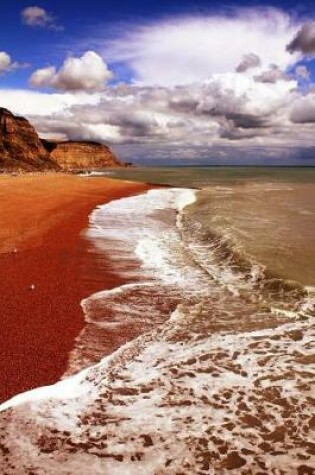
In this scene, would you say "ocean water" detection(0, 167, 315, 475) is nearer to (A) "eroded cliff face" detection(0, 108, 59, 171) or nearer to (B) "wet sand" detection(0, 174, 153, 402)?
(B) "wet sand" detection(0, 174, 153, 402)

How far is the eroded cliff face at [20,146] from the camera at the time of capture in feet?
397

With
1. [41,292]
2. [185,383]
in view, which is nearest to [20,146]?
[41,292]

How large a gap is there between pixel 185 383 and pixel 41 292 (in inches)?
200

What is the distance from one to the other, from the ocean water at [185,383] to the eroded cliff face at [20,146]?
4441 inches

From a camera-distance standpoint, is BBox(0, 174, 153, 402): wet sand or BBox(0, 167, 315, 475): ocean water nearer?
BBox(0, 167, 315, 475): ocean water

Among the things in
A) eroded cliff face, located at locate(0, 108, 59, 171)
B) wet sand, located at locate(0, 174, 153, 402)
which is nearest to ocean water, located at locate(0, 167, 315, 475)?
wet sand, located at locate(0, 174, 153, 402)

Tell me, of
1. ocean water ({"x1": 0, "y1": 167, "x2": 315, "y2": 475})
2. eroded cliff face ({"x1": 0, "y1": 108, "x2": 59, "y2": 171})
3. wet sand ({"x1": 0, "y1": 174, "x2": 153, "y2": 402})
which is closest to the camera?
ocean water ({"x1": 0, "y1": 167, "x2": 315, "y2": 475})

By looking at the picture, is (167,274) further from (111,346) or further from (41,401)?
(41,401)

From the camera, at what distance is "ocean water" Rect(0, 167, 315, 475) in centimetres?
504

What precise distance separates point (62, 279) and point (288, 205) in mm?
23167

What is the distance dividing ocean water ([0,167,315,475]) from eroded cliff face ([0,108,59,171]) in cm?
11279

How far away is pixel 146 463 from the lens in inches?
193

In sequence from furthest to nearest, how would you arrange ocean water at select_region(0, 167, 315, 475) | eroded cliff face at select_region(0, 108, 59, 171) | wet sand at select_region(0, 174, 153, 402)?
1. eroded cliff face at select_region(0, 108, 59, 171)
2. wet sand at select_region(0, 174, 153, 402)
3. ocean water at select_region(0, 167, 315, 475)

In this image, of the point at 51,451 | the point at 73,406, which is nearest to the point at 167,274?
Result: the point at 73,406
